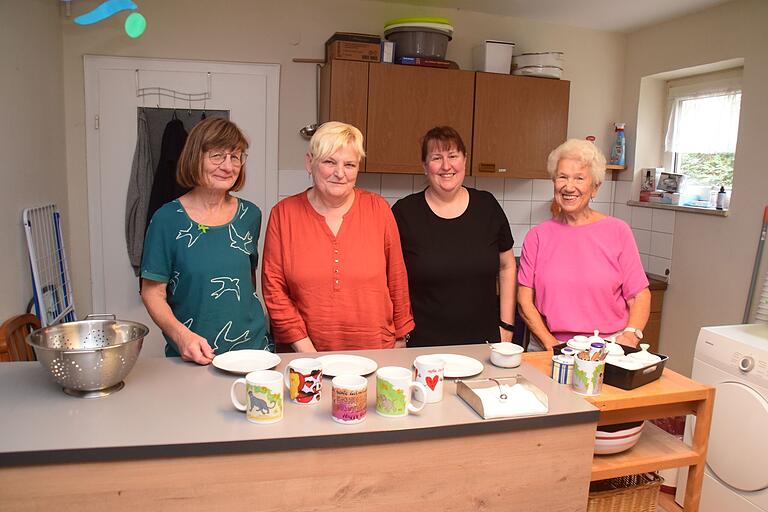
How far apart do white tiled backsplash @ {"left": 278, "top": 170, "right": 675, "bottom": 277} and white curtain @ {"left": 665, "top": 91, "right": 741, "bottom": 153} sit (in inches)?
16.6

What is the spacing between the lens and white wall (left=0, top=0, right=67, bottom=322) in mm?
2371

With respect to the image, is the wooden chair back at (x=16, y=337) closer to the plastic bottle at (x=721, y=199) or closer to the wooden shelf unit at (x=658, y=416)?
the wooden shelf unit at (x=658, y=416)

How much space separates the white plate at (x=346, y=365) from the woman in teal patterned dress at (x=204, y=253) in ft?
1.11

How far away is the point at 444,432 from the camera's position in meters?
1.24

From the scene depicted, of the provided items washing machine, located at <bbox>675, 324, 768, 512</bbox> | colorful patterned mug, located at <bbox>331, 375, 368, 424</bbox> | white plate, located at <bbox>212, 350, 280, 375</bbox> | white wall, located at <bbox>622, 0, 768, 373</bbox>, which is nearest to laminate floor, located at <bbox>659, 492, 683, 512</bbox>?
washing machine, located at <bbox>675, 324, 768, 512</bbox>

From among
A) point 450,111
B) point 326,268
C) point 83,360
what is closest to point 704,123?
point 450,111

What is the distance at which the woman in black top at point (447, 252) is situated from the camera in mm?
2029

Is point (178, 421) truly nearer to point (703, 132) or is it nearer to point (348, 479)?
point (348, 479)

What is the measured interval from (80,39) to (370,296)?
2418 millimetres

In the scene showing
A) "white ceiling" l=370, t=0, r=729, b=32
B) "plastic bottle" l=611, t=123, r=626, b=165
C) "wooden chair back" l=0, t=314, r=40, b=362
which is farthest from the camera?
"plastic bottle" l=611, t=123, r=626, b=165

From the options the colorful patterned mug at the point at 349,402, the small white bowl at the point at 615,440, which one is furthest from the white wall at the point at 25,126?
the small white bowl at the point at 615,440

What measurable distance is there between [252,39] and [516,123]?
1596mm

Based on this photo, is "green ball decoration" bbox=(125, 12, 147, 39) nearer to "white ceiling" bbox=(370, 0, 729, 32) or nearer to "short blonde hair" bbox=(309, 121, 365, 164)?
"white ceiling" bbox=(370, 0, 729, 32)

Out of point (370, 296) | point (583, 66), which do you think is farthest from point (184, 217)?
point (583, 66)
